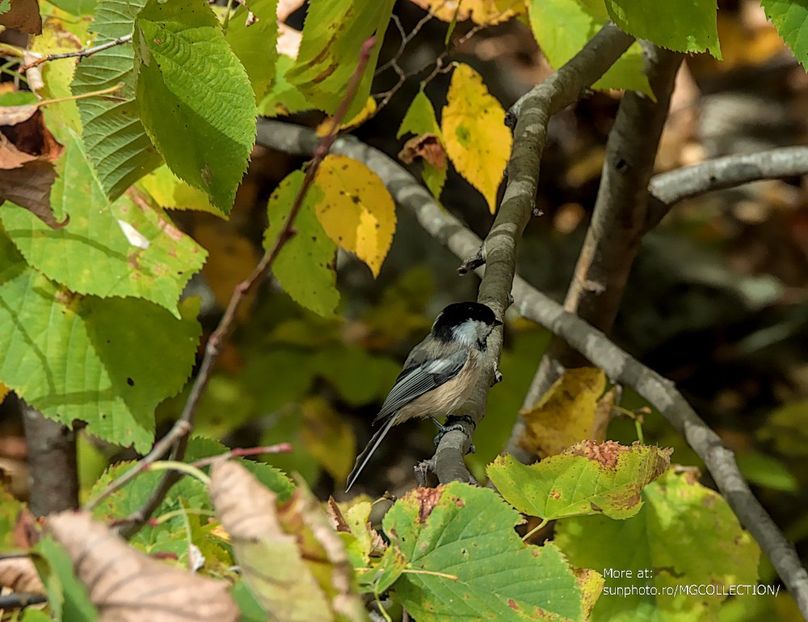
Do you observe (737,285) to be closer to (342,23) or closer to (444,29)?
(444,29)

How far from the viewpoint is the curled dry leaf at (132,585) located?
77 cm

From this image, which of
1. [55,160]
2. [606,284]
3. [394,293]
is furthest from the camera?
[394,293]

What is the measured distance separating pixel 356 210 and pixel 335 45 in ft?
2.15

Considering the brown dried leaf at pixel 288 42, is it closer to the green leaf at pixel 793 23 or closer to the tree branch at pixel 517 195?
the tree branch at pixel 517 195

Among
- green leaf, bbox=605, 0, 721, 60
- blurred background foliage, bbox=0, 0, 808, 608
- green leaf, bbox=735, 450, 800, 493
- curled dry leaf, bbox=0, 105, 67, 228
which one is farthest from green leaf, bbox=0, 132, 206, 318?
green leaf, bbox=735, 450, 800, 493

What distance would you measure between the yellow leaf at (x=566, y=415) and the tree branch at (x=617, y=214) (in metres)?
0.09

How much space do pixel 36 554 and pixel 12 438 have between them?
4227mm

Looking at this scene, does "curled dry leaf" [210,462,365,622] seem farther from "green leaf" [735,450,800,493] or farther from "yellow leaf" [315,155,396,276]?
"green leaf" [735,450,800,493]

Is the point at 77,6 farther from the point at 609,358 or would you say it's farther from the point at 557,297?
the point at 557,297

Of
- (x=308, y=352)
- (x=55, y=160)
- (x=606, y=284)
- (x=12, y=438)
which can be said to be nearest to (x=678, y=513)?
(x=606, y=284)

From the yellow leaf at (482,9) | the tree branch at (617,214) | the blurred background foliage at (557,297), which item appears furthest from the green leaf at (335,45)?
the blurred background foliage at (557,297)

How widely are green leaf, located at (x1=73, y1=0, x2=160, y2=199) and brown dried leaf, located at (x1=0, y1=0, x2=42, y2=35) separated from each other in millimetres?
97

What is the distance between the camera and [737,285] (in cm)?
490

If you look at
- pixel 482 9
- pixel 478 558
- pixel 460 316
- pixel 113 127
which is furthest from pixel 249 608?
pixel 482 9
